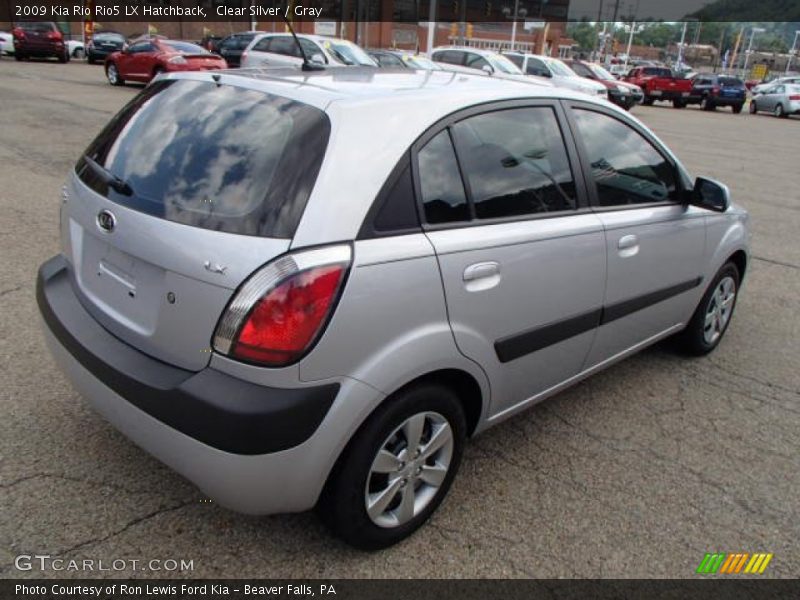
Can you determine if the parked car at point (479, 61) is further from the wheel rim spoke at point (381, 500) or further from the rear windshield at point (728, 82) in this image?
the wheel rim spoke at point (381, 500)

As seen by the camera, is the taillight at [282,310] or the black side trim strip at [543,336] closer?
the taillight at [282,310]

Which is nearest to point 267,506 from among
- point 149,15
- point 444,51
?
point 444,51

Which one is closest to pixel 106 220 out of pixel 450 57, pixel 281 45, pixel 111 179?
pixel 111 179

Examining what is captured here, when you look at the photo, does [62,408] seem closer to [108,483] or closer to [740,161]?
[108,483]

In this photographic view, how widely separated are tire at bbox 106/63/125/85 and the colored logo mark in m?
20.9

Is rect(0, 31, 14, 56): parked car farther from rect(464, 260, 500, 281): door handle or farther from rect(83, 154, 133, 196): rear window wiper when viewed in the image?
rect(464, 260, 500, 281): door handle

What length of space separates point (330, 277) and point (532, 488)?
4.75ft

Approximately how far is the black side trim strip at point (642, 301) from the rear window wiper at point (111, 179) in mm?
2108

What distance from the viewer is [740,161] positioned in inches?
542

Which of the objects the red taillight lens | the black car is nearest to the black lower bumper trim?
the red taillight lens

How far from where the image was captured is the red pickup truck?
31.2 m

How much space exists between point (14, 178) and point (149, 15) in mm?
50908

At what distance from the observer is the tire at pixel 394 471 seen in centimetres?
220

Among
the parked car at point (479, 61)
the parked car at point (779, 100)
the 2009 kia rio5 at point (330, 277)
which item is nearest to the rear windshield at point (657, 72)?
the parked car at point (779, 100)
